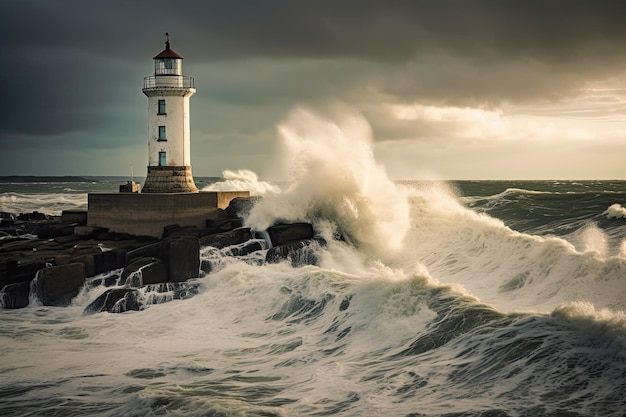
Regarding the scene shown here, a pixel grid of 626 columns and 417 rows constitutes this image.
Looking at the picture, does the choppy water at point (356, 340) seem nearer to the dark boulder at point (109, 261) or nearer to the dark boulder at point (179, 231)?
the dark boulder at point (109, 261)

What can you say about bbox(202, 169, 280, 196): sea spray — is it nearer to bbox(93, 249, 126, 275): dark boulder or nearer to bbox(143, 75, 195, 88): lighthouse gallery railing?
bbox(143, 75, 195, 88): lighthouse gallery railing

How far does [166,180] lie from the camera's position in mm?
16281

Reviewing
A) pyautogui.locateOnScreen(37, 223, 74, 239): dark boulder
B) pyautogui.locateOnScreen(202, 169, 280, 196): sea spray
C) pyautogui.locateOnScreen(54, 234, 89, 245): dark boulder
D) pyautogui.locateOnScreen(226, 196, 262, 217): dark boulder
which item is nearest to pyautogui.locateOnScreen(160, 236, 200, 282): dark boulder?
pyautogui.locateOnScreen(226, 196, 262, 217): dark boulder

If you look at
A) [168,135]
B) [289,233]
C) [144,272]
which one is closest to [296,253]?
[289,233]

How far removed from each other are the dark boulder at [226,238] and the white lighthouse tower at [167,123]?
3429 millimetres

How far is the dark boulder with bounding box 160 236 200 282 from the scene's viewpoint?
38.0ft

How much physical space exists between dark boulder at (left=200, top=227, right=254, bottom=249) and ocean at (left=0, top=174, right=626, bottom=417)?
2.26 feet

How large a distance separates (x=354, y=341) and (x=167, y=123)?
10.3 metres

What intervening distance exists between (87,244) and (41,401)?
8055mm

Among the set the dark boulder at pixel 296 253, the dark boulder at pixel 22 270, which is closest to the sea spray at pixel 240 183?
the dark boulder at pixel 296 253

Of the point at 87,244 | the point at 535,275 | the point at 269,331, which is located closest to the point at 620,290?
the point at 535,275

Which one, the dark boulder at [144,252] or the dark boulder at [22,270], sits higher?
the dark boulder at [144,252]

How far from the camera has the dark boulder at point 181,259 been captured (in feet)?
38.0

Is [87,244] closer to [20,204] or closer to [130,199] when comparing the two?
[130,199]
